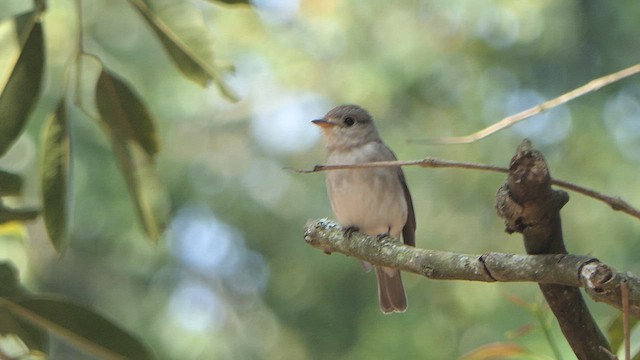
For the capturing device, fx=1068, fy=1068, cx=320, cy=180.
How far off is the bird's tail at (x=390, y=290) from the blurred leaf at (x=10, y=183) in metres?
1.75

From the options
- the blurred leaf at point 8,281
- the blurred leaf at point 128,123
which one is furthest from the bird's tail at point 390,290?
the blurred leaf at point 8,281

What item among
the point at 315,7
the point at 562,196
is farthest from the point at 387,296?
the point at 315,7

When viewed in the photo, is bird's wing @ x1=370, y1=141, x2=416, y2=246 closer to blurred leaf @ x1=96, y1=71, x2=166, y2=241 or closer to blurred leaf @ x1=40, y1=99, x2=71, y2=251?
blurred leaf @ x1=96, y1=71, x2=166, y2=241

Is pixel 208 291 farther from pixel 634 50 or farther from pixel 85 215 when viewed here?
pixel 634 50

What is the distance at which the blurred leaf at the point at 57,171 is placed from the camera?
237 centimetres

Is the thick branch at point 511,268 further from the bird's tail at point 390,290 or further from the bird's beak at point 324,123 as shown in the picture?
the bird's beak at point 324,123

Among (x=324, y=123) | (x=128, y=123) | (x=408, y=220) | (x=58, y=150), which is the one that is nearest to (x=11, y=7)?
(x=324, y=123)

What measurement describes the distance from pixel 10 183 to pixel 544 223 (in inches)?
50.8

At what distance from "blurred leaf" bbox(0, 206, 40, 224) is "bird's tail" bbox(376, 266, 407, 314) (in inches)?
67.4

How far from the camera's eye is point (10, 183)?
2303 mm

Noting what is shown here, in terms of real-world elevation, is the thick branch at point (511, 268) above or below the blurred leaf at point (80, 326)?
above

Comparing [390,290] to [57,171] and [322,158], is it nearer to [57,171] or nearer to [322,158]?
[57,171]

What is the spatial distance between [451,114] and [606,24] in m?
1.16

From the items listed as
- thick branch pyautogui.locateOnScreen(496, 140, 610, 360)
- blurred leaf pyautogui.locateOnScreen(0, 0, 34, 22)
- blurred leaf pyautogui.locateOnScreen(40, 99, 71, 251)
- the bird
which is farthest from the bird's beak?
blurred leaf pyautogui.locateOnScreen(0, 0, 34, 22)
